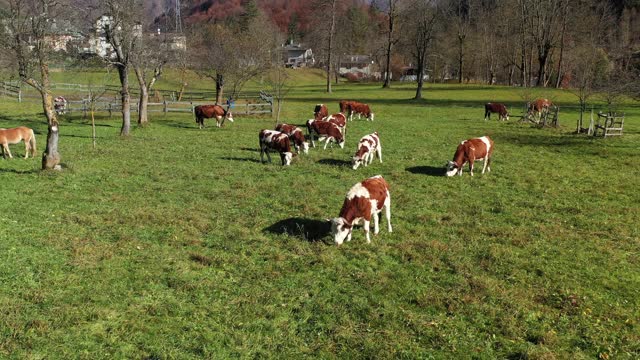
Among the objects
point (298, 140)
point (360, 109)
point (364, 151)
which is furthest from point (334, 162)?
point (360, 109)

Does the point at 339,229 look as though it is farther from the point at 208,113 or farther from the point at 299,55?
the point at 299,55

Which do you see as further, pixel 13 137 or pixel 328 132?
pixel 328 132

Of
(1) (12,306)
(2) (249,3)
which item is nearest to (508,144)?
(1) (12,306)

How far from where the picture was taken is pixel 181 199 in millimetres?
13695

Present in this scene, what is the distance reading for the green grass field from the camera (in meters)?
7.00

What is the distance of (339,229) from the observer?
396 inches

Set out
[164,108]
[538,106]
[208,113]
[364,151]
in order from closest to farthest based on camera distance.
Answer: [364,151] → [208,113] → [538,106] → [164,108]

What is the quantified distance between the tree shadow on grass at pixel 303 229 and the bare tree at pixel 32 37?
983 cm

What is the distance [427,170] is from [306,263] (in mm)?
9495

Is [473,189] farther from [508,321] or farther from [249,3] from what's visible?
[249,3]

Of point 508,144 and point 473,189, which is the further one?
point 508,144

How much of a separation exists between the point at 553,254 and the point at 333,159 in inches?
414

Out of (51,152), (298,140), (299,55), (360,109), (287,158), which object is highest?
(299,55)

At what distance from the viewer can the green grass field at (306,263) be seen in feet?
23.0
